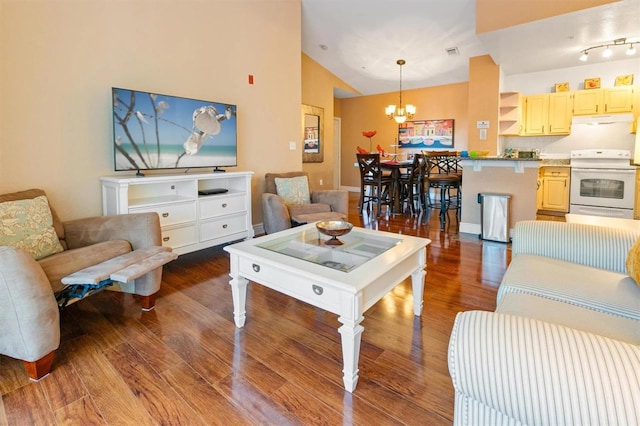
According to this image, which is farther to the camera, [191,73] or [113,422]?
[191,73]

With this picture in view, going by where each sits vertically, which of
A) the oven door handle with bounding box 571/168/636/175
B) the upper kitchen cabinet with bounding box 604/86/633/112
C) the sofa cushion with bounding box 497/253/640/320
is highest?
the upper kitchen cabinet with bounding box 604/86/633/112

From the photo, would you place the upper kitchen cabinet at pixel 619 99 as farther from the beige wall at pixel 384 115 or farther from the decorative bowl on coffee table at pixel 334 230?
the decorative bowl on coffee table at pixel 334 230

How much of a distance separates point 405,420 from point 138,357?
1.38 meters

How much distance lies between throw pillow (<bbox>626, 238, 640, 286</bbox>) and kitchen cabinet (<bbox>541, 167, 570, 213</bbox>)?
489cm

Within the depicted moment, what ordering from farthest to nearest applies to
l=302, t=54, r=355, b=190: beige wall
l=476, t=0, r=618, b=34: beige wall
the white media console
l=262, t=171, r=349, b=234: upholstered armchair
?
l=302, t=54, r=355, b=190: beige wall, l=262, t=171, r=349, b=234: upholstered armchair, l=476, t=0, r=618, b=34: beige wall, the white media console

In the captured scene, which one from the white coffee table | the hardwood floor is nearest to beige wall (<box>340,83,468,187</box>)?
the hardwood floor

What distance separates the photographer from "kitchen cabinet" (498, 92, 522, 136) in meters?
6.01

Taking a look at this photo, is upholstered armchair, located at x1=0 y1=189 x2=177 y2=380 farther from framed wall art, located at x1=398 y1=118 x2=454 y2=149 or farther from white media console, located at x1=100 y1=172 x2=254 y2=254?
framed wall art, located at x1=398 y1=118 x2=454 y2=149

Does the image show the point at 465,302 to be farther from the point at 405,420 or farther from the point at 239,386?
the point at 239,386

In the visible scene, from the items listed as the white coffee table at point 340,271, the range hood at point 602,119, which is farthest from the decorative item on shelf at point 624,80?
the white coffee table at point 340,271

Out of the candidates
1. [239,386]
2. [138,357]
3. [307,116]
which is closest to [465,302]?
[239,386]

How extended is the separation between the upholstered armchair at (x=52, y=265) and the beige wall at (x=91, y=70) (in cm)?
48

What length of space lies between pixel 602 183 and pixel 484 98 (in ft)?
7.31

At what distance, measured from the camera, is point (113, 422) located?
141 centimetres
